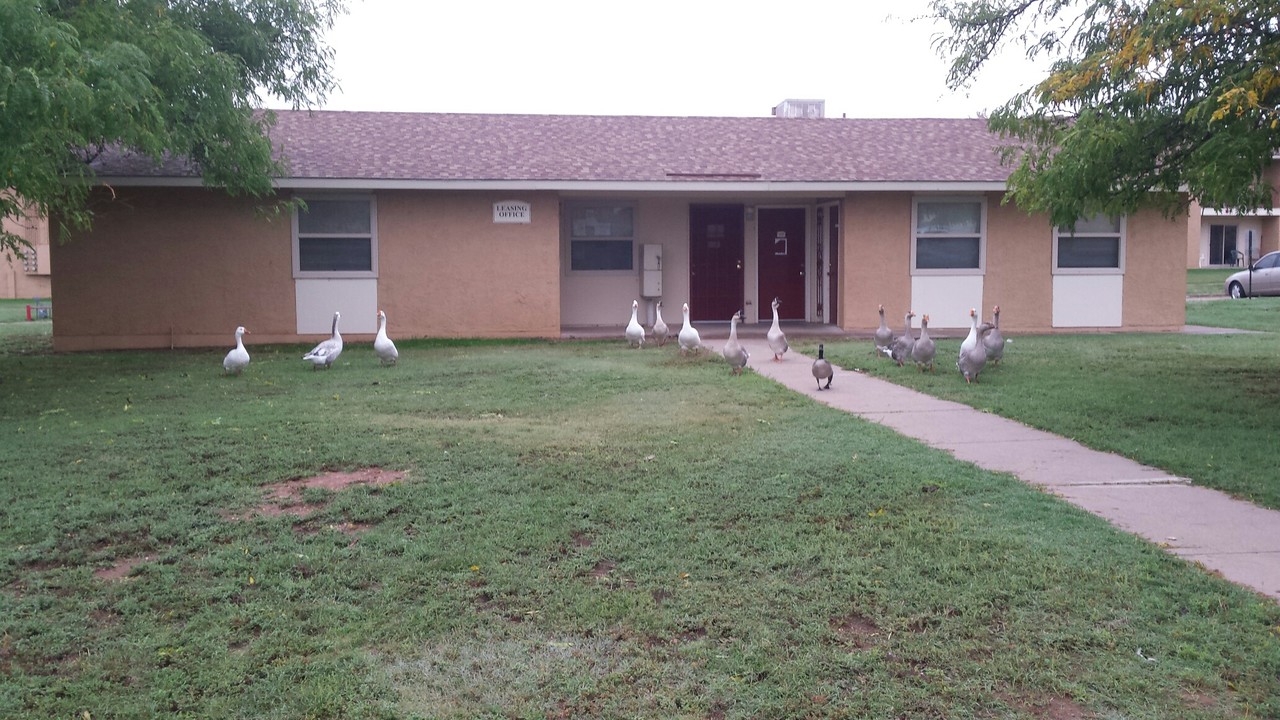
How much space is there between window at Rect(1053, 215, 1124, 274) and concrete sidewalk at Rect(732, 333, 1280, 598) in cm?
914

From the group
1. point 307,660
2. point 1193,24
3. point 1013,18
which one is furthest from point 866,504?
point 1013,18

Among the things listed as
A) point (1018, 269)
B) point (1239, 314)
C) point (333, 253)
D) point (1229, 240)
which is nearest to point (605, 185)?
point (333, 253)

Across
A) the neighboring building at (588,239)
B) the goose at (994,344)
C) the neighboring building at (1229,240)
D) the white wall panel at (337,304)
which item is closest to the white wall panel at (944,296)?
the neighboring building at (588,239)

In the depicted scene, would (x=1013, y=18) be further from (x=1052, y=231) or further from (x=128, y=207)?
(x=128, y=207)

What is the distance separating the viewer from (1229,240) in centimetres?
4856

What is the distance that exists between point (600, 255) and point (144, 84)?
10.5 meters

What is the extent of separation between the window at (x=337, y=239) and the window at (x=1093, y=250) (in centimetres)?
1179

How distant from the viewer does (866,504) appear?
6.24 metres

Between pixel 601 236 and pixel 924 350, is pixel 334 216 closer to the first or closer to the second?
pixel 601 236

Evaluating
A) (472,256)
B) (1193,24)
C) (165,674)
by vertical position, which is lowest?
(165,674)

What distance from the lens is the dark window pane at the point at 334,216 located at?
56.9 feet

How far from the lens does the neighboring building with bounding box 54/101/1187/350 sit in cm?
1689

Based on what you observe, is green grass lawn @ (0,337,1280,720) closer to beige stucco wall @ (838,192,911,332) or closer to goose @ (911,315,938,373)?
goose @ (911,315,938,373)

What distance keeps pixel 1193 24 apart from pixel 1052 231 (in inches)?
418
